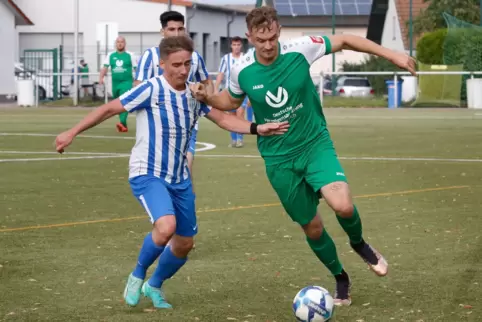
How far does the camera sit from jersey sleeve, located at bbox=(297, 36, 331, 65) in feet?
26.0

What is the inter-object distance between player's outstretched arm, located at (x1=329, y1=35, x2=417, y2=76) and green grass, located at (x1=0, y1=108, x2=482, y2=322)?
4.95 feet


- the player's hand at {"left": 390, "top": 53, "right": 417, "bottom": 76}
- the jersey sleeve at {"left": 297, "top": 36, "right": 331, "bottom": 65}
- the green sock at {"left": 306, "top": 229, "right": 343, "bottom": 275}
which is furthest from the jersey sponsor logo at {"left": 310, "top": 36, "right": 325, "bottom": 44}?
the green sock at {"left": 306, "top": 229, "right": 343, "bottom": 275}

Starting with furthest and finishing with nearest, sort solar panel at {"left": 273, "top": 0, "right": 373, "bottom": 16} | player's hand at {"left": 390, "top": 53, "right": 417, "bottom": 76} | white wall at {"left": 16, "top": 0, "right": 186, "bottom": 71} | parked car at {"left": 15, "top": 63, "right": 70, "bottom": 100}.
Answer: solar panel at {"left": 273, "top": 0, "right": 373, "bottom": 16}
white wall at {"left": 16, "top": 0, "right": 186, "bottom": 71}
parked car at {"left": 15, "top": 63, "right": 70, "bottom": 100}
player's hand at {"left": 390, "top": 53, "right": 417, "bottom": 76}

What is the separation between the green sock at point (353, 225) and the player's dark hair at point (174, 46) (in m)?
1.47

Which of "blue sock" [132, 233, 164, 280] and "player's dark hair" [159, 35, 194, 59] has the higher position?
"player's dark hair" [159, 35, 194, 59]

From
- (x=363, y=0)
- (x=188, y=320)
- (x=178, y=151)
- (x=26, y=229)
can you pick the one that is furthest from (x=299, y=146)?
(x=363, y=0)

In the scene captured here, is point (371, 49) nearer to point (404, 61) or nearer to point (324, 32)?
point (404, 61)

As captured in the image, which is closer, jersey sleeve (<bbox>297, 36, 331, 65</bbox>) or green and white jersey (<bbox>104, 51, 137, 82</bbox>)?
jersey sleeve (<bbox>297, 36, 331, 65</bbox>)

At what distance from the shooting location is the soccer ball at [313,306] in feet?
22.3

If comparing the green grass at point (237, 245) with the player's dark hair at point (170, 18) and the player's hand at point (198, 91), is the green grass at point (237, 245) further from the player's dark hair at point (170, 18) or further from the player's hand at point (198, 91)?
the player's dark hair at point (170, 18)

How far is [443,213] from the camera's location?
11875 millimetres

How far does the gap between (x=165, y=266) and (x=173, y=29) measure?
2.73 metres

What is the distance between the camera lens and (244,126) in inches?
309

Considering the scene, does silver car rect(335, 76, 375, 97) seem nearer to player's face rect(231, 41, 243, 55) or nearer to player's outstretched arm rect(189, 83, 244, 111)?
player's face rect(231, 41, 243, 55)
